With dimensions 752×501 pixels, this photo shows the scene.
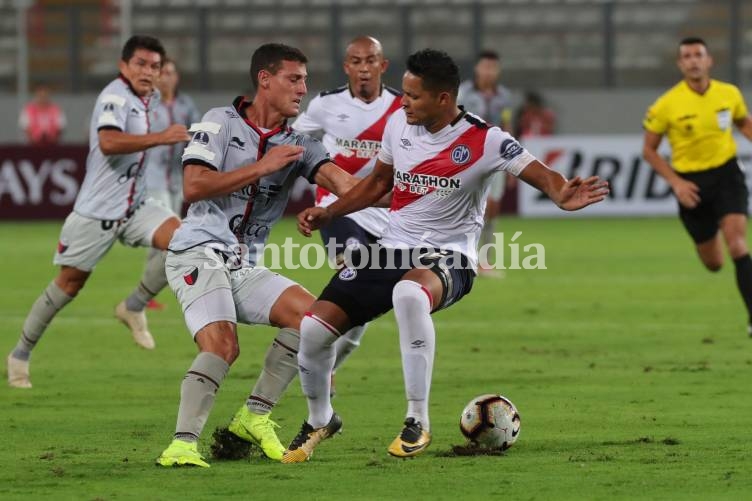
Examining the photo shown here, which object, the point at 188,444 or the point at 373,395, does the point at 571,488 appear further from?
the point at 373,395

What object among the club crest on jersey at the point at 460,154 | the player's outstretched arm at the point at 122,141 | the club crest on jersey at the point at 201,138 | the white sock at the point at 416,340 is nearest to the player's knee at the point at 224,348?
the white sock at the point at 416,340

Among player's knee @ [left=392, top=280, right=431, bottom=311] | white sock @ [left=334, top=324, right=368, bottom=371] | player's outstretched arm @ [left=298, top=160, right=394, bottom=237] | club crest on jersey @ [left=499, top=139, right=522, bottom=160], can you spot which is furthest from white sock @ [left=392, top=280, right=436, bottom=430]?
white sock @ [left=334, top=324, right=368, bottom=371]

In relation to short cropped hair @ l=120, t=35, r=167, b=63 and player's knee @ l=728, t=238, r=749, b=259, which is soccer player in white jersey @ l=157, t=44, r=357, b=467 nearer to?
short cropped hair @ l=120, t=35, r=167, b=63

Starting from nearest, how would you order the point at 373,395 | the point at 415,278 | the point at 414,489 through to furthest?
the point at 414,489 < the point at 415,278 < the point at 373,395

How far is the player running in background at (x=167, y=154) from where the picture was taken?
1504 centimetres

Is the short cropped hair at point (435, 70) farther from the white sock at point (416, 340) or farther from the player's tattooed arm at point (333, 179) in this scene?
the white sock at point (416, 340)

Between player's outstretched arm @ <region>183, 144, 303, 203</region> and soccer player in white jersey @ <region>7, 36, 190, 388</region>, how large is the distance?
2716mm

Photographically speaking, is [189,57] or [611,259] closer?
[611,259]

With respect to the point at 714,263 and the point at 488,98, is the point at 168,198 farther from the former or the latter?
the point at 714,263

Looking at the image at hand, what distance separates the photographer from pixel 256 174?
279 inches

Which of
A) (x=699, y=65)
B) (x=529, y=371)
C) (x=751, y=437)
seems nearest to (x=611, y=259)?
(x=699, y=65)

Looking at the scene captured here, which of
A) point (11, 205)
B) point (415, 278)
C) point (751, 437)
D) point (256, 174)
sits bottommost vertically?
point (11, 205)

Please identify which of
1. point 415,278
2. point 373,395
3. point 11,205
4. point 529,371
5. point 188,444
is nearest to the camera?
point 188,444

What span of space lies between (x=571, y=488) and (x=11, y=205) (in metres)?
20.8
